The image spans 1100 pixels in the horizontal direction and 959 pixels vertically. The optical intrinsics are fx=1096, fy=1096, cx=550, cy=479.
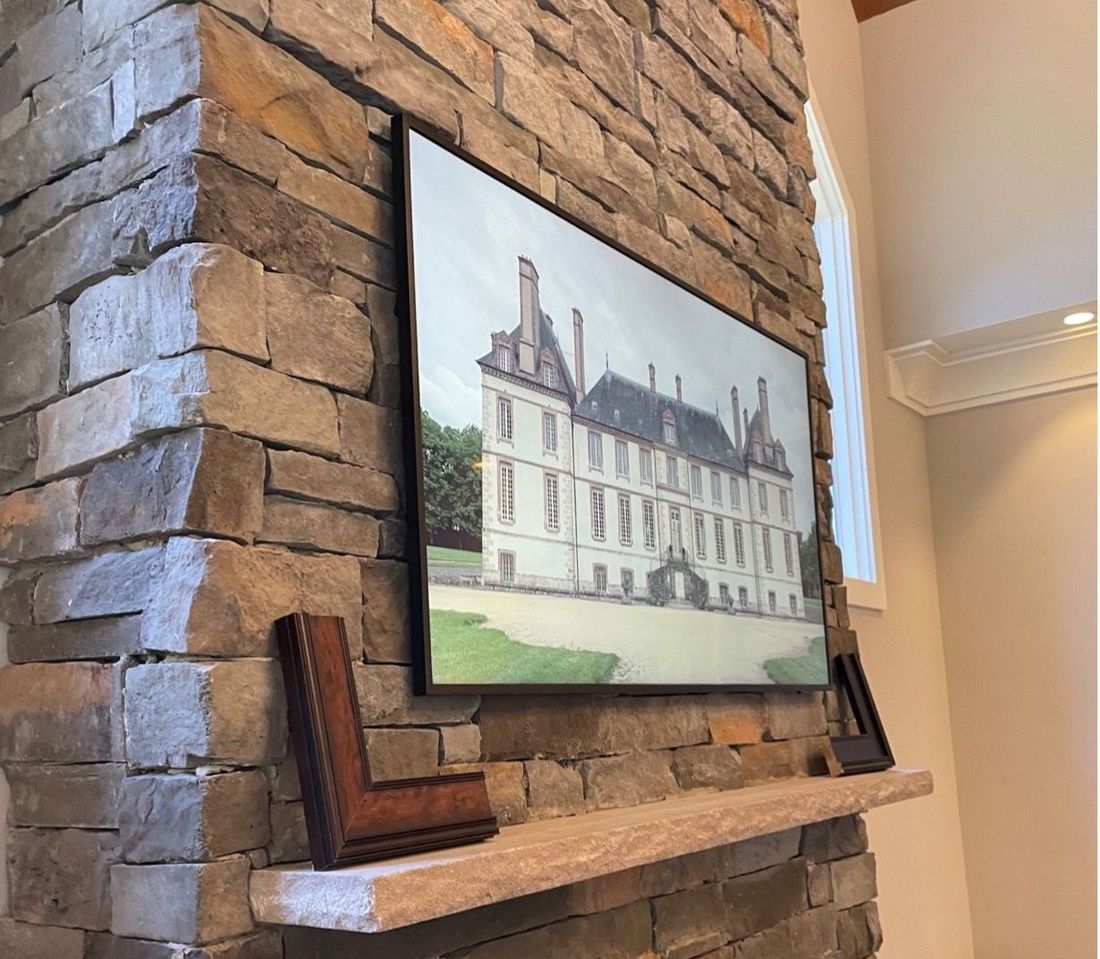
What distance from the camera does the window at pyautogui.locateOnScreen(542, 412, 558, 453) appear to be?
1774 mm

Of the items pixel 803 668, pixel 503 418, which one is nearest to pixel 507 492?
pixel 503 418

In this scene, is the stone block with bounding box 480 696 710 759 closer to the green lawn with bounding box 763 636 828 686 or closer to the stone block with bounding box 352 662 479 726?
the stone block with bounding box 352 662 479 726

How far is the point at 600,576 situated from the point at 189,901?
879 millimetres

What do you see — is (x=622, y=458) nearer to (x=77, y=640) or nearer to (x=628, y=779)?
(x=628, y=779)

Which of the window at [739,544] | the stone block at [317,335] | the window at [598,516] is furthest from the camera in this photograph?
the window at [739,544]

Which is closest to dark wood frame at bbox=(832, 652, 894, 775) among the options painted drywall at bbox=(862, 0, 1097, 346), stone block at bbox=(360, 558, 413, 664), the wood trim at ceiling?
stone block at bbox=(360, 558, 413, 664)

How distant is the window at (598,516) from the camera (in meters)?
1.86

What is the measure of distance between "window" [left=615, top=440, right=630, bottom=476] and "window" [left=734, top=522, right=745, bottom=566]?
42 cm

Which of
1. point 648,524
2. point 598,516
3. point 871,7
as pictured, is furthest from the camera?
point 871,7

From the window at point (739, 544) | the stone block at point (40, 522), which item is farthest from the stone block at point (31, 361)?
the window at point (739, 544)

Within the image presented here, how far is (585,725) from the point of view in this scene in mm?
1771

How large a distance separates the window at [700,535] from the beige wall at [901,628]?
1.65 meters

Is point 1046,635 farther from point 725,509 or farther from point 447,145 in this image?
point 447,145

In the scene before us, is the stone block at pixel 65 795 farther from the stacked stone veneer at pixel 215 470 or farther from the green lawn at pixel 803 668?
the green lawn at pixel 803 668
